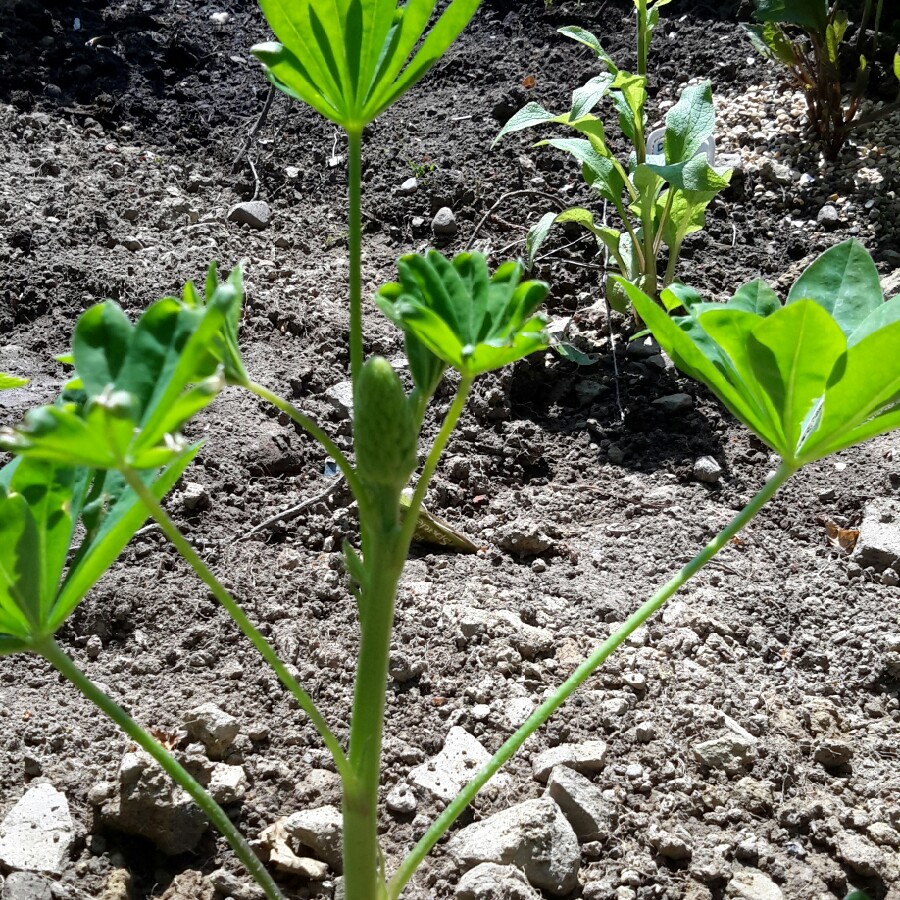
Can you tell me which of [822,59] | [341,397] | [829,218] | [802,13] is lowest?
[341,397]

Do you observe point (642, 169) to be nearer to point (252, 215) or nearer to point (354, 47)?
point (252, 215)

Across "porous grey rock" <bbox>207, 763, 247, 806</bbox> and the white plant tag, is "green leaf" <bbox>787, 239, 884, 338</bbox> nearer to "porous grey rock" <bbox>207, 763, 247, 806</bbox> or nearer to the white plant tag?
"porous grey rock" <bbox>207, 763, 247, 806</bbox>

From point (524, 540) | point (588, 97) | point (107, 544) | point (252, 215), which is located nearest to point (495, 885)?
point (107, 544)

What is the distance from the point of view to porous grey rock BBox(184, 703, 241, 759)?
4.89 ft

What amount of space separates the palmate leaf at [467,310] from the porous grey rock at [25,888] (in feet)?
2.87

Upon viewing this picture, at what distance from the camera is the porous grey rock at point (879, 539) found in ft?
6.28

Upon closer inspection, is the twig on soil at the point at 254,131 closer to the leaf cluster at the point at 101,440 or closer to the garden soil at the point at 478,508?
the garden soil at the point at 478,508

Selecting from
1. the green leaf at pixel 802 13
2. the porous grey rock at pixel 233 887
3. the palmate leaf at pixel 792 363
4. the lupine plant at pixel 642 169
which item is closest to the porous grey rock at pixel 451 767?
the porous grey rock at pixel 233 887

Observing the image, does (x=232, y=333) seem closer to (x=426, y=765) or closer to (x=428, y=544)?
(x=426, y=765)

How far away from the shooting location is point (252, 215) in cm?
295

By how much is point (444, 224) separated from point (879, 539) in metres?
1.55

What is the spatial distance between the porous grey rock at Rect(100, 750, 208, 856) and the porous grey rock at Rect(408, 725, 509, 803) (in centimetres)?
32

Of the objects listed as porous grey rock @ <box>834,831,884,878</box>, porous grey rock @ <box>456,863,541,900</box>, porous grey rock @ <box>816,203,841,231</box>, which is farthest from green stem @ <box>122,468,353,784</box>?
porous grey rock @ <box>816,203,841,231</box>

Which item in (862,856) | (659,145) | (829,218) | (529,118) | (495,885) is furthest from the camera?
(829,218)
